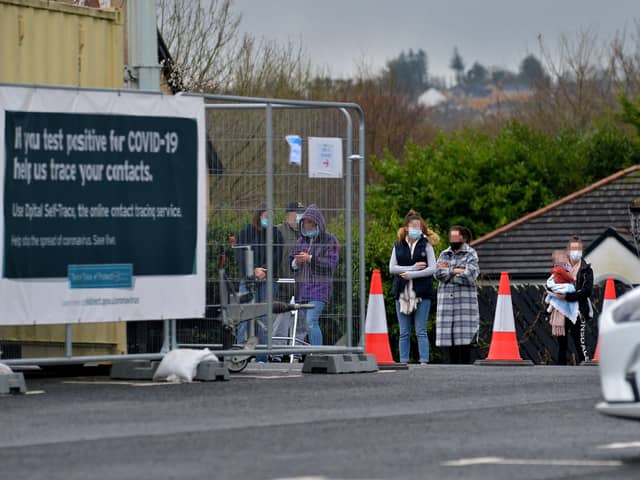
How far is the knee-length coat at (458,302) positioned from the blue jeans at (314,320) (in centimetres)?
500

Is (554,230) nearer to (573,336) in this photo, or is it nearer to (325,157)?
(573,336)

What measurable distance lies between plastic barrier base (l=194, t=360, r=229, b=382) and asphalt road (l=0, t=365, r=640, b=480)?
0.21 meters

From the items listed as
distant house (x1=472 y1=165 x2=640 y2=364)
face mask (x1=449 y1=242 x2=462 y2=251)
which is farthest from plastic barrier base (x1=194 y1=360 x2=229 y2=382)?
distant house (x1=472 y1=165 x2=640 y2=364)

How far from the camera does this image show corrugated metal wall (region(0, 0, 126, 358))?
50.5ft

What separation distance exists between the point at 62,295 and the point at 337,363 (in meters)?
2.92

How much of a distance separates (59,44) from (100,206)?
2.40 meters

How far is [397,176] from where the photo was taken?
183 feet

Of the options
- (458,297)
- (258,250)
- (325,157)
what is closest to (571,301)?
(458,297)

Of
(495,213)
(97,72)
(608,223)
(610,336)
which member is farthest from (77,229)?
(495,213)

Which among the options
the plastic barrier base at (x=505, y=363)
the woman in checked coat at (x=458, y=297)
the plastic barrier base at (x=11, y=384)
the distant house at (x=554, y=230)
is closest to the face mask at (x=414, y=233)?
the woman in checked coat at (x=458, y=297)

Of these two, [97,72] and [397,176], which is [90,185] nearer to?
[97,72]

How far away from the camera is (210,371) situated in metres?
14.6

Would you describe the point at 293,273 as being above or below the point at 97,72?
below

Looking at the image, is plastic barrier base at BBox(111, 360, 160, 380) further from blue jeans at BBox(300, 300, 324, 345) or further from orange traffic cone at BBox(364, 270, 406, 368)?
orange traffic cone at BBox(364, 270, 406, 368)
